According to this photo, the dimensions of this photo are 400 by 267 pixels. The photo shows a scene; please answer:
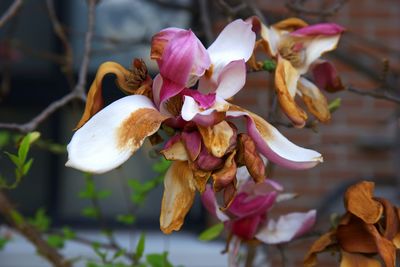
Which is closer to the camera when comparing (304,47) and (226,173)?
(226,173)

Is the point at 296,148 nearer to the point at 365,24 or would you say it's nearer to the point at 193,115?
the point at 193,115

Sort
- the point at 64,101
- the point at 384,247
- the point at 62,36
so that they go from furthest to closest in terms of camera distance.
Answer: the point at 62,36 < the point at 64,101 < the point at 384,247

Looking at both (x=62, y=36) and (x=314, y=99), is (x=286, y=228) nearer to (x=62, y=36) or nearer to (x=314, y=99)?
(x=314, y=99)

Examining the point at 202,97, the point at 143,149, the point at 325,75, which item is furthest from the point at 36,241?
the point at 143,149

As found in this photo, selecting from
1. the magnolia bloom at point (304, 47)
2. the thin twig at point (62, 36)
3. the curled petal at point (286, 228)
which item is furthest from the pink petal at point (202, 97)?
the thin twig at point (62, 36)


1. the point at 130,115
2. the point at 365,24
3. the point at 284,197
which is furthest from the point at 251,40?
the point at 365,24

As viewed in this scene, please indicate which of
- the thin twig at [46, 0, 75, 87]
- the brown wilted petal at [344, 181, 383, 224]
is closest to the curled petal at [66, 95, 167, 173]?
the brown wilted petal at [344, 181, 383, 224]
